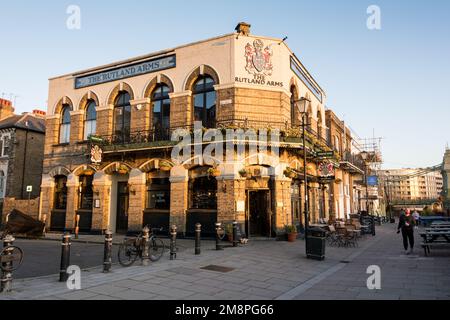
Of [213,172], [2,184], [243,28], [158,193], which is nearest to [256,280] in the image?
[213,172]

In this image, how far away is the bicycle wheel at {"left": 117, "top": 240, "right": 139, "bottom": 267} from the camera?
9477 millimetres

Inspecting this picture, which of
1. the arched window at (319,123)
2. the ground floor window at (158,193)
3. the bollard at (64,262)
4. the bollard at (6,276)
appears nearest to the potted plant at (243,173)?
the ground floor window at (158,193)

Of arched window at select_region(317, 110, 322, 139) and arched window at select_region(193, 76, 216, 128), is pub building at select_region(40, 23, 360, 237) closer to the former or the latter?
arched window at select_region(193, 76, 216, 128)

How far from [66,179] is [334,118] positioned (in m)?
21.6

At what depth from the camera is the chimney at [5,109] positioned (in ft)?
100

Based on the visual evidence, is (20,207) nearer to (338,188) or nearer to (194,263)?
(194,263)

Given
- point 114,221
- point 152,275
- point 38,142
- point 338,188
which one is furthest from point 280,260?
point 38,142

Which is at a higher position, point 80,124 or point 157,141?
point 80,124

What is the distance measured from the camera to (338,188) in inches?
1069

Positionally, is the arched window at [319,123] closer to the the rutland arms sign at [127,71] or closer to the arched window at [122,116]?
the the rutland arms sign at [127,71]

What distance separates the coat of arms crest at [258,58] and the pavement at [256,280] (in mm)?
9184

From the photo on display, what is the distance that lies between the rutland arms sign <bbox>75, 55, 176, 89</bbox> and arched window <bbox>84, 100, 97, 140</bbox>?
132 cm
